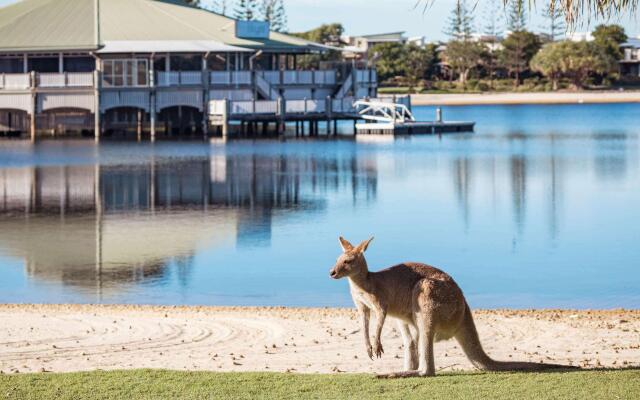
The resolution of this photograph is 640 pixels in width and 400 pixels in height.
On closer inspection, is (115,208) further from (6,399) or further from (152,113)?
(152,113)

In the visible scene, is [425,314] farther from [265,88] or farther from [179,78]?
[265,88]

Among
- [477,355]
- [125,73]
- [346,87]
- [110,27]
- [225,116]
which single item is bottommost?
[477,355]

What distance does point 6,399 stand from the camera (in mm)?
11328

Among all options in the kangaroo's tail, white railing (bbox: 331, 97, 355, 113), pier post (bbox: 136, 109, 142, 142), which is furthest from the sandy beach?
the kangaroo's tail

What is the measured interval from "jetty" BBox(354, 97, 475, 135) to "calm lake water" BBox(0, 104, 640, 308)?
7372 mm

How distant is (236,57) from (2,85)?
11776 millimetres

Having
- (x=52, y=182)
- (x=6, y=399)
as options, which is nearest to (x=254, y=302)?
(x=6, y=399)

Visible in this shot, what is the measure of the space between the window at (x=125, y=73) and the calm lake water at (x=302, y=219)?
191 inches

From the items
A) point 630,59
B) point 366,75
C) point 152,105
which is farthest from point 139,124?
point 630,59

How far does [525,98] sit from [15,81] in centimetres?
7992

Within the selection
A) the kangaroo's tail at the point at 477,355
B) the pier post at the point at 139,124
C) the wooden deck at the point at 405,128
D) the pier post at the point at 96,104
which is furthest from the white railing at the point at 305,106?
the kangaroo's tail at the point at 477,355

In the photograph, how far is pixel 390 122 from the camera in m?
68.4

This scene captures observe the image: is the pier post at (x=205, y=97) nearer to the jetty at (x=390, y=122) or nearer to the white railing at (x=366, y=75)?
the jetty at (x=390, y=122)

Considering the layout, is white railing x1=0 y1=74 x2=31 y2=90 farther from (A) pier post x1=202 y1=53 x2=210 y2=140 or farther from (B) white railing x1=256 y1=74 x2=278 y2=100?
A: (B) white railing x1=256 y1=74 x2=278 y2=100
